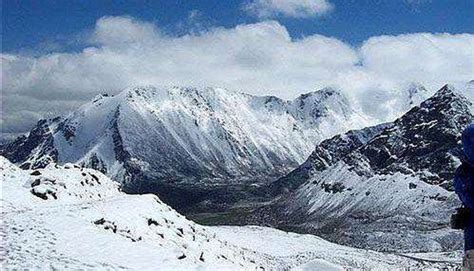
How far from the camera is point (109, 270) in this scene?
22.5m

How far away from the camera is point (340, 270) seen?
2055cm

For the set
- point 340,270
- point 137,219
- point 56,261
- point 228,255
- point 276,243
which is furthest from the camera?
point 276,243

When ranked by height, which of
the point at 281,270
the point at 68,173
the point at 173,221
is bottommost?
the point at 281,270

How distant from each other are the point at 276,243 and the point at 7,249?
9432 cm

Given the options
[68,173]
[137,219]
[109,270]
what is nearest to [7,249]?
[109,270]

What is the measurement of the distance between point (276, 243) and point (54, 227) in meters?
87.2

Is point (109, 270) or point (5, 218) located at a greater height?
point (5, 218)

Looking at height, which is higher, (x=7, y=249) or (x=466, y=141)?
(x=466, y=141)

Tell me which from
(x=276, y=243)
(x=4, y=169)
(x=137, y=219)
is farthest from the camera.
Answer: (x=276, y=243)

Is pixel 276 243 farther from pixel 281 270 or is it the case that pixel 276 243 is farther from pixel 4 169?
pixel 4 169

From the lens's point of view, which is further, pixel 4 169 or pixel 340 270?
pixel 4 169

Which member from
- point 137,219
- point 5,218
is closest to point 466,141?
point 5,218

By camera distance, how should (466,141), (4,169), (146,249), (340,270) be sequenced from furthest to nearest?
(4,169), (146,249), (340,270), (466,141)

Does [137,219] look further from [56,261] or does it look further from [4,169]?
[4,169]
